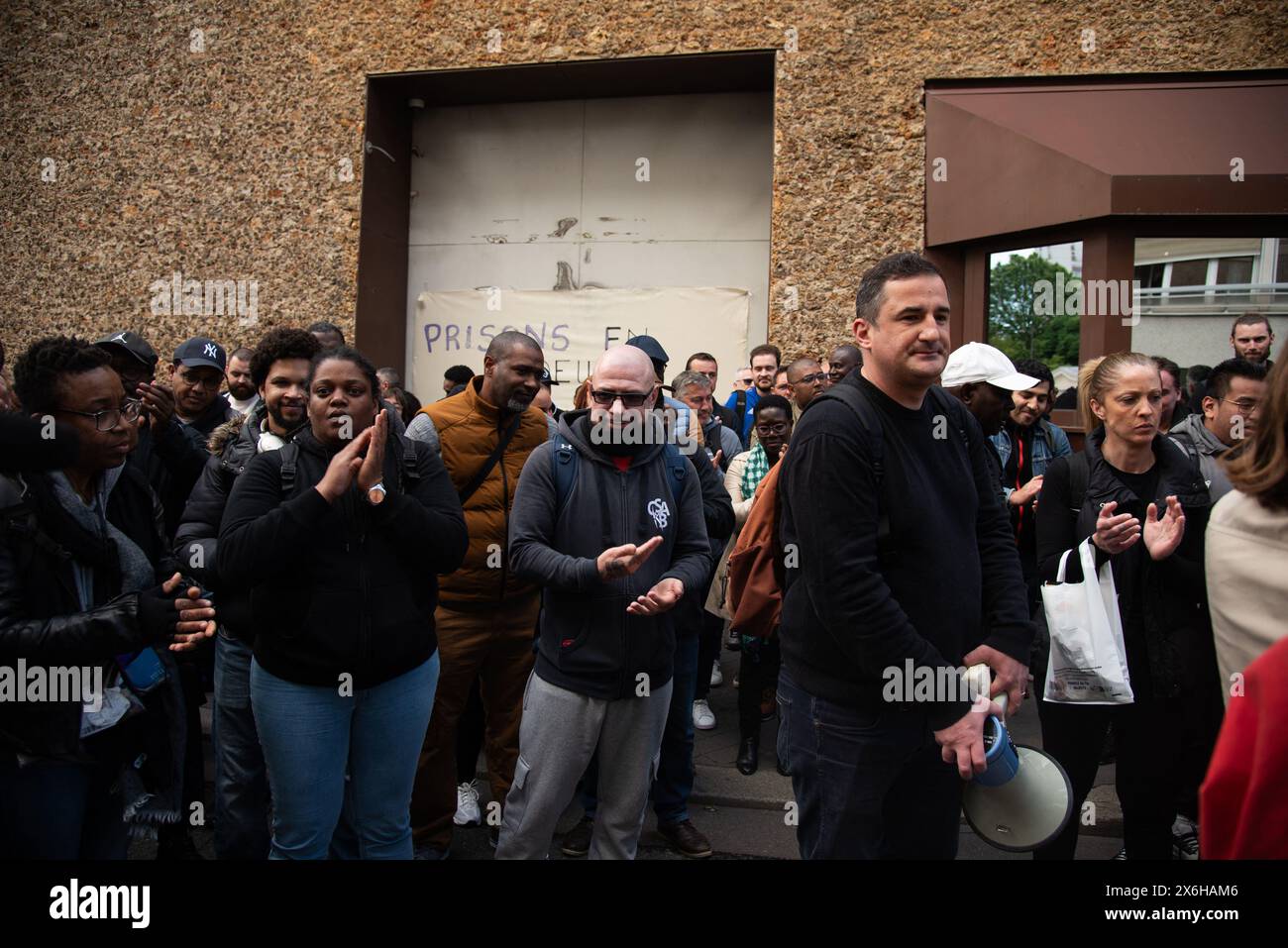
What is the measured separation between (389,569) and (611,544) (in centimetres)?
77

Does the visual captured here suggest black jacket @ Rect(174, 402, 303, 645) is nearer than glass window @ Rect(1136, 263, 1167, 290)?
Yes

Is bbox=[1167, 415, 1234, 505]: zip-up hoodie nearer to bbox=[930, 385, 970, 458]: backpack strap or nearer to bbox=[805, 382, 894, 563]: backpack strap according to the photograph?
bbox=[930, 385, 970, 458]: backpack strap

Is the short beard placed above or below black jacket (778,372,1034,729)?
above

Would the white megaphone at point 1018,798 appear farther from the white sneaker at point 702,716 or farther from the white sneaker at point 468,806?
the white sneaker at point 702,716

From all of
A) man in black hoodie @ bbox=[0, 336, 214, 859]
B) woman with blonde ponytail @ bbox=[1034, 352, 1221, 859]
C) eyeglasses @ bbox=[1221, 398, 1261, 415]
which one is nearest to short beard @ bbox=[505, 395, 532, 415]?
man in black hoodie @ bbox=[0, 336, 214, 859]

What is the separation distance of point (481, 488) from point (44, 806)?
2078mm

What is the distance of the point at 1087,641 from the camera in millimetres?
3170

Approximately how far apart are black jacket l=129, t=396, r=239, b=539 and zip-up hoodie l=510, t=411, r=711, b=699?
1.85m

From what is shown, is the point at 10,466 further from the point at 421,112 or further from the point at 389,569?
the point at 421,112

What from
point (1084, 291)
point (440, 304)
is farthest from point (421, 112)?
point (1084, 291)

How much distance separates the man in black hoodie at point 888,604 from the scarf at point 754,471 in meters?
2.78

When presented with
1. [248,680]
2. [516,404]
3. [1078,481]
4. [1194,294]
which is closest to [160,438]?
[248,680]

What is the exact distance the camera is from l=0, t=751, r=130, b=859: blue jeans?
2.49 metres
